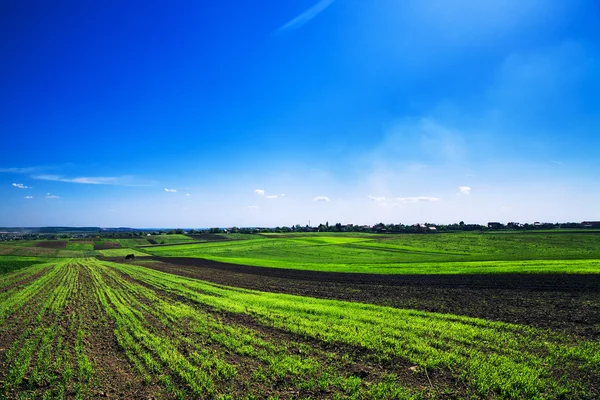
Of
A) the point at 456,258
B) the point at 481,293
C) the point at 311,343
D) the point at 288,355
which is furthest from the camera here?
the point at 456,258

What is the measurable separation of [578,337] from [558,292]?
32.8 feet

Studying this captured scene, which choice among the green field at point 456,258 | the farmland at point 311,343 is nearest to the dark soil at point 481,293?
the farmland at point 311,343

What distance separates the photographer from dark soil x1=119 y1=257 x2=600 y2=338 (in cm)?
1412

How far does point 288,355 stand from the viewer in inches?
412

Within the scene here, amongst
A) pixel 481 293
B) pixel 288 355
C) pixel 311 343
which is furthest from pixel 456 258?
pixel 288 355

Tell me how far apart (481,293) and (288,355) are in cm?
1608

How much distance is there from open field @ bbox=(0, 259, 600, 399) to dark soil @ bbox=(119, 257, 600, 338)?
6.44 feet

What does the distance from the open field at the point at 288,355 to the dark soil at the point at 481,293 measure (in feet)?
6.44

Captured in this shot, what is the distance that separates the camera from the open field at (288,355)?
8.17 metres

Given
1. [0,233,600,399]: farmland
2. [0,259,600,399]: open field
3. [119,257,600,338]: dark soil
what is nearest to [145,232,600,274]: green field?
[119,257,600,338]: dark soil

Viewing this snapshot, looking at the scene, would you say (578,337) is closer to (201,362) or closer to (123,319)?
(201,362)

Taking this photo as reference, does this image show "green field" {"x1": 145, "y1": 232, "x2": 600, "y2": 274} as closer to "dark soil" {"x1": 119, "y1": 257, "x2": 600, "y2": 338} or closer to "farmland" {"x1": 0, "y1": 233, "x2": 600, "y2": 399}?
"dark soil" {"x1": 119, "y1": 257, "x2": 600, "y2": 338}

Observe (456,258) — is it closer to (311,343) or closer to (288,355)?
(311,343)

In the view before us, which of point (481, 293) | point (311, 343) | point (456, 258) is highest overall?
point (311, 343)
